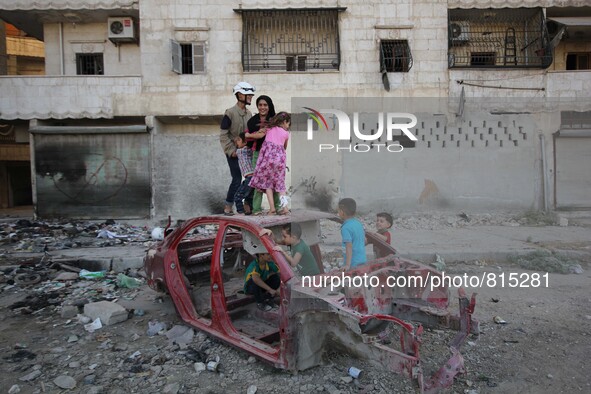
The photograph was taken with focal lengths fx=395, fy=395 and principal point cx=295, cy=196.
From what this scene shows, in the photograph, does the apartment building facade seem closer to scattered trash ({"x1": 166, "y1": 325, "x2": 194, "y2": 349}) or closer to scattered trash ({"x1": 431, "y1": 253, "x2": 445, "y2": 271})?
scattered trash ({"x1": 431, "y1": 253, "x2": 445, "y2": 271})

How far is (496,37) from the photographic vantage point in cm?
1279

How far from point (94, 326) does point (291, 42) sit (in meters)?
10.5

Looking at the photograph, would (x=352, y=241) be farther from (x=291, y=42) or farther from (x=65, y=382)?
(x=291, y=42)

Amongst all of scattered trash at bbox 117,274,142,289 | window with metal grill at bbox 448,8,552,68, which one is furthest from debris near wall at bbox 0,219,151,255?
window with metal grill at bbox 448,8,552,68

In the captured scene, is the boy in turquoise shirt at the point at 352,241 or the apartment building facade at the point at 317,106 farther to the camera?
the apartment building facade at the point at 317,106

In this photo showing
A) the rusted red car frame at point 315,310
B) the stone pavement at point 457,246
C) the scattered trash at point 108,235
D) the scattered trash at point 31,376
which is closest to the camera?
the rusted red car frame at point 315,310

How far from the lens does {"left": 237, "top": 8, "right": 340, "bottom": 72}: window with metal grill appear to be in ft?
39.4

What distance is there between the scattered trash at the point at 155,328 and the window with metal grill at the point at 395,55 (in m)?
9.98

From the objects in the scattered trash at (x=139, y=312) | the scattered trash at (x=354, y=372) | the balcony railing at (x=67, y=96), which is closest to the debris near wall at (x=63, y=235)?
the balcony railing at (x=67, y=96)

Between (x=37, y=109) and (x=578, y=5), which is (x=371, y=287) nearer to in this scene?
(x=37, y=109)

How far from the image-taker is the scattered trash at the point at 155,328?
3961 millimetres

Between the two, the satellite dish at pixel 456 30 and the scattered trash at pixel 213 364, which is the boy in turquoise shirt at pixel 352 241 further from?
the satellite dish at pixel 456 30

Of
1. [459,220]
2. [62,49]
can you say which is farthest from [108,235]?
[459,220]

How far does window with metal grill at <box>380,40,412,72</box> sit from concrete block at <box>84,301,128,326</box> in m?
10.00
